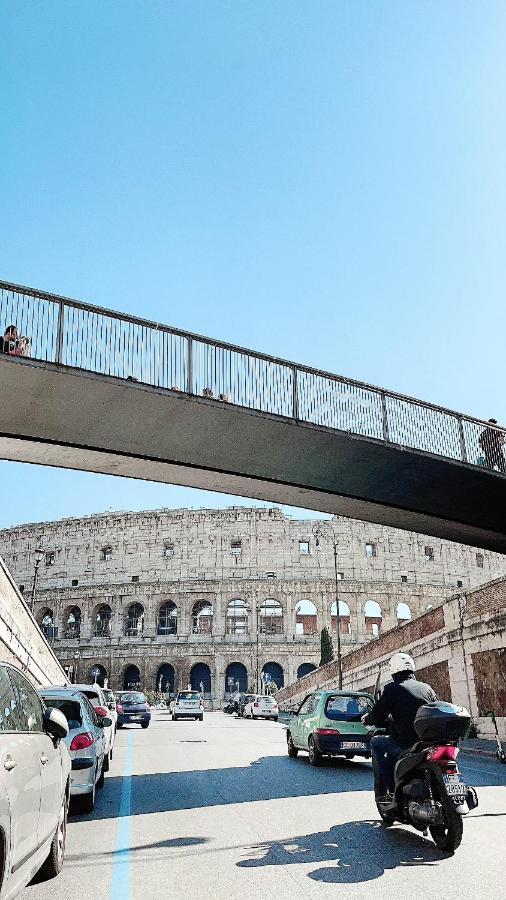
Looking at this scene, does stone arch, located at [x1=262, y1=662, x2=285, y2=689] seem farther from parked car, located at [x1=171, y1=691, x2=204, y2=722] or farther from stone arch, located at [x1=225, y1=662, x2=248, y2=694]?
parked car, located at [x1=171, y1=691, x2=204, y2=722]

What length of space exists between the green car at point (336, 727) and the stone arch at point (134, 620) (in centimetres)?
6399

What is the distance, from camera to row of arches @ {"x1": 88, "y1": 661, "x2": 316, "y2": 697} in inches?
2936

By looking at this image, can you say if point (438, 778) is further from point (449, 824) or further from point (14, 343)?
point (14, 343)

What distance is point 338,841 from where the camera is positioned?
7.05 m

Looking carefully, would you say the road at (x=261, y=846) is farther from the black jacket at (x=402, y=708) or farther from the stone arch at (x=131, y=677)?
the stone arch at (x=131, y=677)

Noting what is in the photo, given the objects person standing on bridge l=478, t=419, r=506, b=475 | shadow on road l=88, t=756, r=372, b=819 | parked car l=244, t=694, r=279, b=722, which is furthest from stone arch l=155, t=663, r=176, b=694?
person standing on bridge l=478, t=419, r=506, b=475

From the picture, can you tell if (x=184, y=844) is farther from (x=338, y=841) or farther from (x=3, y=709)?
(x=3, y=709)

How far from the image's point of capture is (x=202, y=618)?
78.4m

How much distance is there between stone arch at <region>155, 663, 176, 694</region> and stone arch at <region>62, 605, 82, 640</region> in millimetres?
9884

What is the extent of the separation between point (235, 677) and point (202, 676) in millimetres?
3436

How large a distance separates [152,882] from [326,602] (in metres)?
71.0

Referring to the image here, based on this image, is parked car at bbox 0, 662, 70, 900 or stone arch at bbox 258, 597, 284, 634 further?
stone arch at bbox 258, 597, 284, 634

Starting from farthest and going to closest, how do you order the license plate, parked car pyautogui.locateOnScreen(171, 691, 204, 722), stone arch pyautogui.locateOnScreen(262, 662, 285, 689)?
stone arch pyautogui.locateOnScreen(262, 662, 285, 689)
parked car pyautogui.locateOnScreen(171, 691, 204, 722)
the license plate

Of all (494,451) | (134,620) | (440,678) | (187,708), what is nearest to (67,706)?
(494,451)
